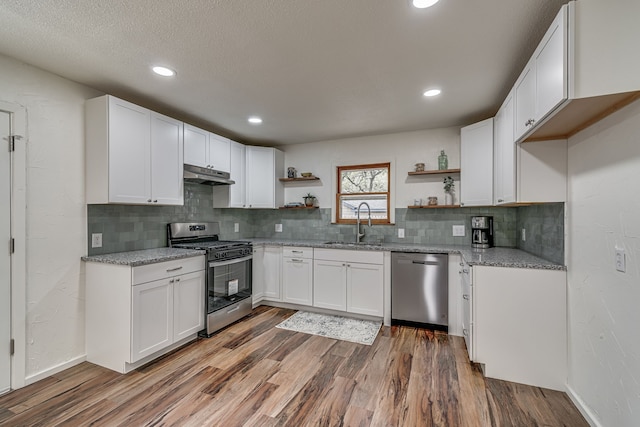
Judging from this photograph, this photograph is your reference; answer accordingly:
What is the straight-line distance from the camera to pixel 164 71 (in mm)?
2299

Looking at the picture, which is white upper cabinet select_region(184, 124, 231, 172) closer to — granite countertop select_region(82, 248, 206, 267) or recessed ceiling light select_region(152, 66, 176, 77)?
recessed ceiling light select_region(152, 66, 176, 77)

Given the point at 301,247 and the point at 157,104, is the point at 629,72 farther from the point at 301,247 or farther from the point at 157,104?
the point at 157,104

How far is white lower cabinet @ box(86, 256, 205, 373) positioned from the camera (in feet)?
7.74

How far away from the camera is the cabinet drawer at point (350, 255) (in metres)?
3.45

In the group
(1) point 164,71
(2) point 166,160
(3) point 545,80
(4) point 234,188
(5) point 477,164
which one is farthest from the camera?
(4) point 234,188

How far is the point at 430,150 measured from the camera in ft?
12.5

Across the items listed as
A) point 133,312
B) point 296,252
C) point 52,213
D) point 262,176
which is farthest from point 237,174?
point 133,312

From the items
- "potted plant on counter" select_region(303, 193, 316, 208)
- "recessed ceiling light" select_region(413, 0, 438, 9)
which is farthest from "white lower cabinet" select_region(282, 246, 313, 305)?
"recessed ceiling light" select_region(413, 0, 438, 9)

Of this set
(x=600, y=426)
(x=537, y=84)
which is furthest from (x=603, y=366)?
(x=537, y=84)

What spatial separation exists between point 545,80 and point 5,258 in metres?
3.75

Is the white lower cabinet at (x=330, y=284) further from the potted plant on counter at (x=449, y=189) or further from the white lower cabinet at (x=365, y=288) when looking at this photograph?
the potted plant on counter at (x=449, y=189)

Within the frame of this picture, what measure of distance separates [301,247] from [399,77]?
2.32 meters

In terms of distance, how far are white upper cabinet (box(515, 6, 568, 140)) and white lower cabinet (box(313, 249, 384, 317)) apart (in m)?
2.00

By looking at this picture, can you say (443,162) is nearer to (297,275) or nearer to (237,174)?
(297,275)
